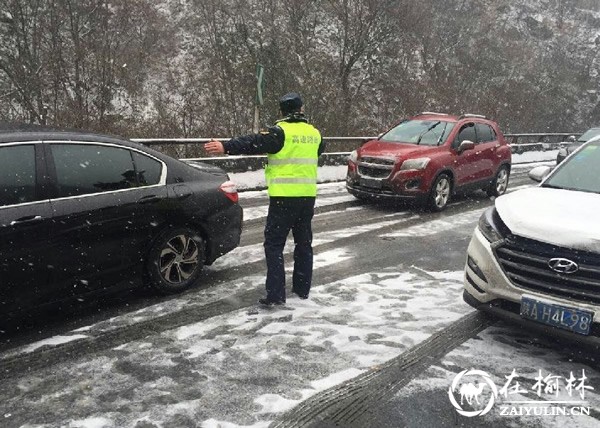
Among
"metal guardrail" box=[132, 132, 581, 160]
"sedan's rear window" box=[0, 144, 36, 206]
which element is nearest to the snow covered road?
"sedan's rear window" box=[0, 144, 36, 206]

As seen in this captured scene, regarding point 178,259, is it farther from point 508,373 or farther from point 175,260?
point 508,373

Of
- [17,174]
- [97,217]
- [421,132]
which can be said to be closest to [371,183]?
[421,132]

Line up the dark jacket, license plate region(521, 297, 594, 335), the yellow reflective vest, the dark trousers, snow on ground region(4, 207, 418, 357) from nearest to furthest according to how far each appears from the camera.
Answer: license plate region(521, 297, 594, 335) < snow on ground region(4, 207, 418, 357) < the dark jacket < the yellow reflective vest < the dark trousers

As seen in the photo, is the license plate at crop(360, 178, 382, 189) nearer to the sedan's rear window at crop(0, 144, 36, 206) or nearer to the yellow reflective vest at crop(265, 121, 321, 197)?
the yellow reflective vest at crop(265, 121, 321, 197)

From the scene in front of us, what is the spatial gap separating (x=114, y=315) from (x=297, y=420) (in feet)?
7.31

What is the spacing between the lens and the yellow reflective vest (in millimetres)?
4461

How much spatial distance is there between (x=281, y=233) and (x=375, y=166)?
5195 mm

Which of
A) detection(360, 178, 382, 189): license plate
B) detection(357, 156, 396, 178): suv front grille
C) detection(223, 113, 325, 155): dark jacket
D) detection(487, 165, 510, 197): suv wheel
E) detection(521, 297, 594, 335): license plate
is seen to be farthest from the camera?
detection(487, 165, 510, 197): suv wheel

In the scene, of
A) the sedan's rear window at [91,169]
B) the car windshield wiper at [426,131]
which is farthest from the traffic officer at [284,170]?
the car windshield wiper at [426,131]

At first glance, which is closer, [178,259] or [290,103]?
[290,103]

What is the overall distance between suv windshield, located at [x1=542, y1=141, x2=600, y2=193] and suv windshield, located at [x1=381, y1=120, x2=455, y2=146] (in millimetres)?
4646

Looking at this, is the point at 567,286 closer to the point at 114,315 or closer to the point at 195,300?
the point at 195,300

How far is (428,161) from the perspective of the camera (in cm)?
920

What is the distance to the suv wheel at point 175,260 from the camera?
469 centimetres
